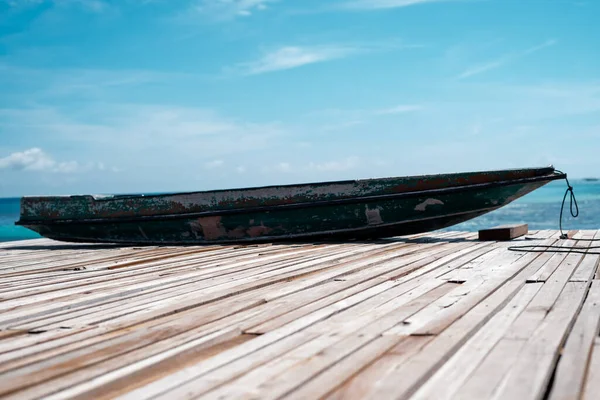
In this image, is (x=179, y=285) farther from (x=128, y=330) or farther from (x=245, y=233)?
(x=245, y=233)

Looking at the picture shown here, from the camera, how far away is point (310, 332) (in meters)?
2.62

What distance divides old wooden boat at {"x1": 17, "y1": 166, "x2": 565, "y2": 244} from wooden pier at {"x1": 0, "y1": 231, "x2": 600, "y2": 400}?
2584mm

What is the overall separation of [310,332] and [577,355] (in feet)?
3.34

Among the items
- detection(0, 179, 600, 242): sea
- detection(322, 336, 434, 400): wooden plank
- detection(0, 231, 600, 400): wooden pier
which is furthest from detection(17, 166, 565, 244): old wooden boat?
detection(0, 179, 600, 242): sea

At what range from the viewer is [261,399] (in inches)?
70.7

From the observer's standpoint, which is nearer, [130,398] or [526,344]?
[130,398]

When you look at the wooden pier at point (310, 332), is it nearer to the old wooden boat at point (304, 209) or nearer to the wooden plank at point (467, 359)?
the wooden plank at point (467, 359)

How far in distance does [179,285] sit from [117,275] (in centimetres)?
99

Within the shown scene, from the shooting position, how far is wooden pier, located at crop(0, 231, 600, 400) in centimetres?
192

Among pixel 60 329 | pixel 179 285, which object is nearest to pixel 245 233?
pixel 179 285

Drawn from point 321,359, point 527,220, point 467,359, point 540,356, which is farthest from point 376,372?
point 527,220

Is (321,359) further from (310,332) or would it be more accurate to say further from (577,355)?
(577,355)

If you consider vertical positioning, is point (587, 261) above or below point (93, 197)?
below

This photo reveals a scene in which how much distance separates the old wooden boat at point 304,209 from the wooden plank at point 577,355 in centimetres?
468
